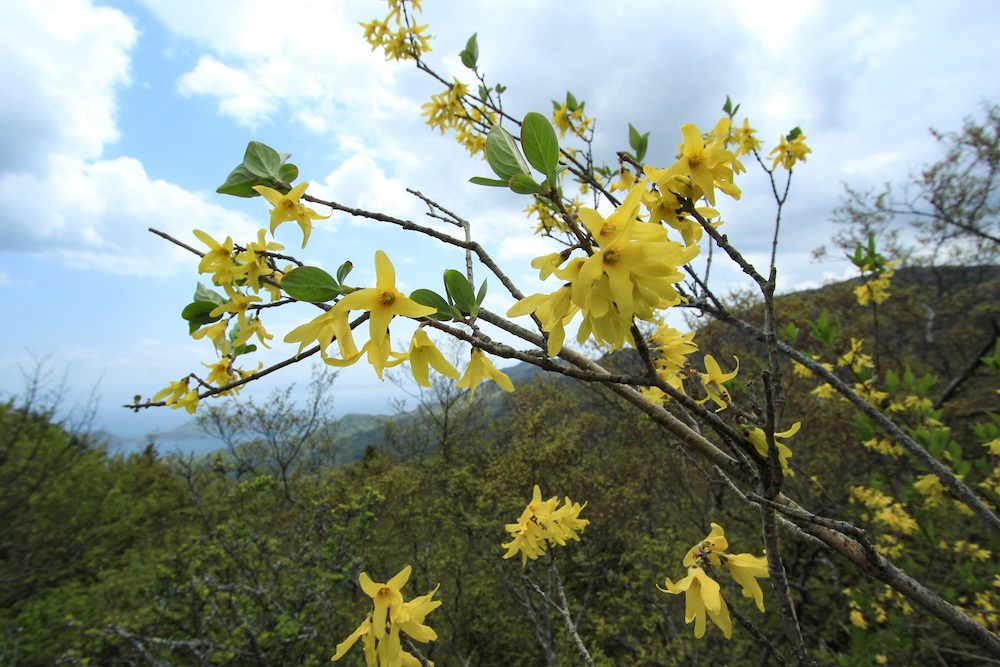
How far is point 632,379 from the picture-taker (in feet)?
2.05

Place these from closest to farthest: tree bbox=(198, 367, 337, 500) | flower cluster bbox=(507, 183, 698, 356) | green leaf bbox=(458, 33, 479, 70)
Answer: flower cluster bbox=(507, 183, 698, 356) < green leaf bbox=(458, 33, 479, 70) < tree bbox=(198, 367, 337, 500)

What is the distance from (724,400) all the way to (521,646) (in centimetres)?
953

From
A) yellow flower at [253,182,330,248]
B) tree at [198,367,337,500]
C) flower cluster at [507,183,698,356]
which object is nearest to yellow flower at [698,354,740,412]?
flower cluster at [507,183,698,356]

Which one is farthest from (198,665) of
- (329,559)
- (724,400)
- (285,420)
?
(285,420)

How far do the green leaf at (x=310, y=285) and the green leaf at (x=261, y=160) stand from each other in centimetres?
44

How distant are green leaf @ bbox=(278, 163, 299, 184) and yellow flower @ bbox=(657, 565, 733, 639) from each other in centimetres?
121

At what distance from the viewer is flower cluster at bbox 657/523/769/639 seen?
938mm

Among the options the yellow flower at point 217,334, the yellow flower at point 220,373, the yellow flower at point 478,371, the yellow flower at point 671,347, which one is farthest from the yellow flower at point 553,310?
the yellow flower at point 220,373

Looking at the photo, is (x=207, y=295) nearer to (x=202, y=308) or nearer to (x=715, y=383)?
(x=202, y=308)

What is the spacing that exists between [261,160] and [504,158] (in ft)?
2.02

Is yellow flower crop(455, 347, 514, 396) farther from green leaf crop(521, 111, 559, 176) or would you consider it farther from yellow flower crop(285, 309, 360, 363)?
green leaf crop(521, 111, 559, 176)

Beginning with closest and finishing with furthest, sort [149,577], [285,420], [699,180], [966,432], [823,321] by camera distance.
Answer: [699,180], [823,321], [149,577], [966,432], [285,420]

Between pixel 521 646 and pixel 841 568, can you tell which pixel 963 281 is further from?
pixel 521 646

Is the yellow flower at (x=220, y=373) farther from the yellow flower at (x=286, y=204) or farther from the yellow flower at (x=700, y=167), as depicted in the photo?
the yellow flower at (x=700, y=167)
